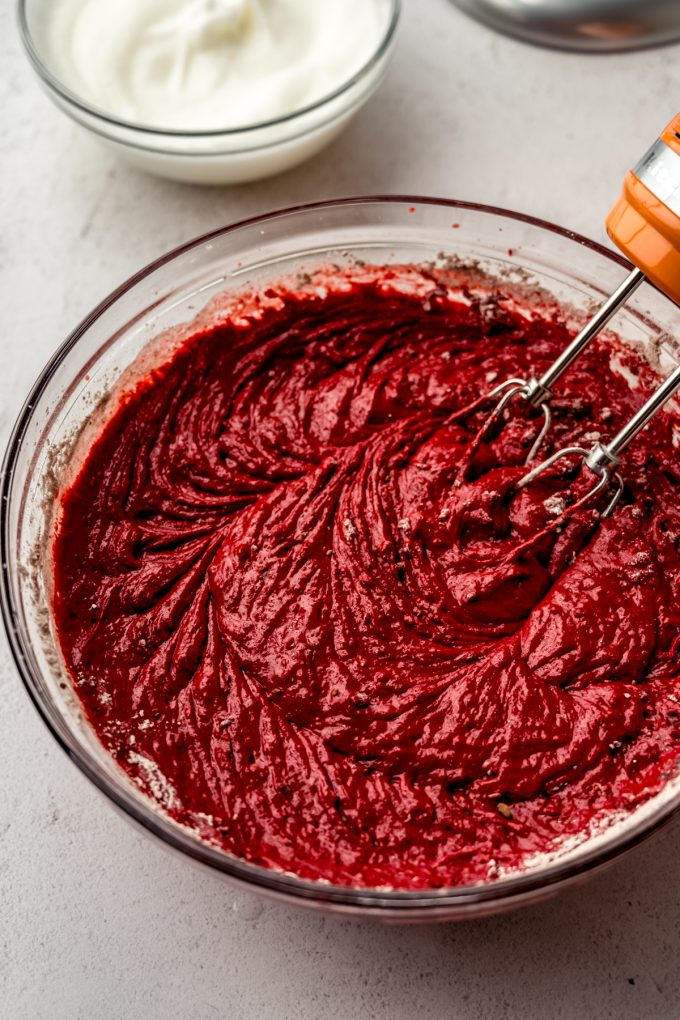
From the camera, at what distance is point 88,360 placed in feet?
7.91

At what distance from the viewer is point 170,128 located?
271 centimetres

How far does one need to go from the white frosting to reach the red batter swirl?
652 millimetres

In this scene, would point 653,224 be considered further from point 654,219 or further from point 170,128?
point 170,128

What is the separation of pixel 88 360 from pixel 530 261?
1.17m

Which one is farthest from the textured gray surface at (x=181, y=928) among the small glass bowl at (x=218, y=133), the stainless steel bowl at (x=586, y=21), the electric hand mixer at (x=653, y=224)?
the electric hand mixer at (x=653, y=224)

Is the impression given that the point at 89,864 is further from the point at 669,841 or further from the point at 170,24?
the point at 170,24

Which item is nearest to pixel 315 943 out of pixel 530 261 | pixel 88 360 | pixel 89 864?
pixel 89 864

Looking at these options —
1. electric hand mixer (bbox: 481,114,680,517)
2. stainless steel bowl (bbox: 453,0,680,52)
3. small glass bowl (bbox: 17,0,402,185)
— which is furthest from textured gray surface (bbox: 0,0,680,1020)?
electric hand mixer (bbox: 481,114,680,517)

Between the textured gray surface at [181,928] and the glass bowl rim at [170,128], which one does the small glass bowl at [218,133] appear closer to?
the glass bowl rim at [170,128]

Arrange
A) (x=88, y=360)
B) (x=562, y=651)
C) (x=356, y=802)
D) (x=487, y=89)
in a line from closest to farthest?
(x=356, y=802)
(x=562, y=651)
(x=88, y=360)
(x=487, y=89)

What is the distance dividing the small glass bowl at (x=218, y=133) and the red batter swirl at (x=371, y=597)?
0.42 meters

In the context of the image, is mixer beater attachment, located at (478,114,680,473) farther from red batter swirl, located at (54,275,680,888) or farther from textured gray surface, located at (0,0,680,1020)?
textured gray surface, located at (0,0,680,1020)

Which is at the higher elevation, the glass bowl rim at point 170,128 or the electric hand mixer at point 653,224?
the glass bowl rim at point 170,128

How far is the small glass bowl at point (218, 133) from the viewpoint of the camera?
2.56 meters
